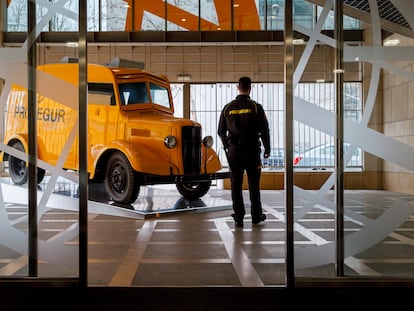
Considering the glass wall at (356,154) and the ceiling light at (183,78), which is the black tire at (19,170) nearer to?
the glass wall at (356,154)

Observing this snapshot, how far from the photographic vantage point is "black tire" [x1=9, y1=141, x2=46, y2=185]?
9.80 ft

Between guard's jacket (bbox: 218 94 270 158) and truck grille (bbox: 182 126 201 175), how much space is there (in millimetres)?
1909

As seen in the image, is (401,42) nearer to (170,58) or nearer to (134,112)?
(134,112)

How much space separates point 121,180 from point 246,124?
8.25 feet

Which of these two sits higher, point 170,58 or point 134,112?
point 170,58

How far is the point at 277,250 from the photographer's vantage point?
3.96 metres

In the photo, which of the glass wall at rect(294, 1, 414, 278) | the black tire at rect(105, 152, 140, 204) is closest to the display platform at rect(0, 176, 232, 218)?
the black tire at rect(105, 152, 140, 204)

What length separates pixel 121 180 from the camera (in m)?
6.63

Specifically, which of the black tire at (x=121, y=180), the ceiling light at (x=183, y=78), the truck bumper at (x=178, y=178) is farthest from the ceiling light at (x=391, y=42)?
the ceiling light at (x=183, y=78)

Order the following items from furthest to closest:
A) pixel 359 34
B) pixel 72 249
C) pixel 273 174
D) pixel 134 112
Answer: pixel 273 174, pixel 134 112, pixel 359 34, pixel 72 249

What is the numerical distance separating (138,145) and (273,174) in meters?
4.41

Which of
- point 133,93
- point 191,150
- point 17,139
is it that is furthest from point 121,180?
point 17,139

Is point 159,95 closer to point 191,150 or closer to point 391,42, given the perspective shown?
point 191,150

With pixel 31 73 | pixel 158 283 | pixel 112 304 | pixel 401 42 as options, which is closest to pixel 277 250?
pixel 158 283
